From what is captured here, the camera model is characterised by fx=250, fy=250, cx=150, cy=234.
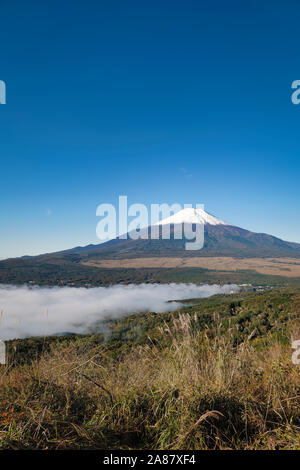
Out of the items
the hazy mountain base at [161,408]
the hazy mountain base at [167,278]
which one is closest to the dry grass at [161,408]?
the hazy mountain base at [161,408]

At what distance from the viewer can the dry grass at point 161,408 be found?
1.84 m

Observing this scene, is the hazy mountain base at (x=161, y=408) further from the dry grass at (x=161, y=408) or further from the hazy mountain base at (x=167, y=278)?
the hazy mountain base at (x=167, y=278)

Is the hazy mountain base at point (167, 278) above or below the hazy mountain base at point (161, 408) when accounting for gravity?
below

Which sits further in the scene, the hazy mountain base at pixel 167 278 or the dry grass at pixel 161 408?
the hazy mountain base at pixel 167 278

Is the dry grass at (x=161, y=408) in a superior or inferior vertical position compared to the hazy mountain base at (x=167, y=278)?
superior

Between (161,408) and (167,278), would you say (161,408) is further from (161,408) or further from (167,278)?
(167,278)

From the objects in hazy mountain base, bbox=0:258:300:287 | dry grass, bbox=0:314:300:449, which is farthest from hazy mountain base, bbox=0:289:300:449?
hazy mountain base, bbox=0:258:300:287

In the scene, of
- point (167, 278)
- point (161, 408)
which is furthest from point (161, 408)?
point (167, 278)

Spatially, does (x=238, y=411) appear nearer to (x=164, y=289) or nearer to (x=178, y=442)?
(x=178, y=442)

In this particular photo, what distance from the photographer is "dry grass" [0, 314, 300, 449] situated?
6.02 ft

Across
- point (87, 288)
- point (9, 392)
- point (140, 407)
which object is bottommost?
point (87, 288)
